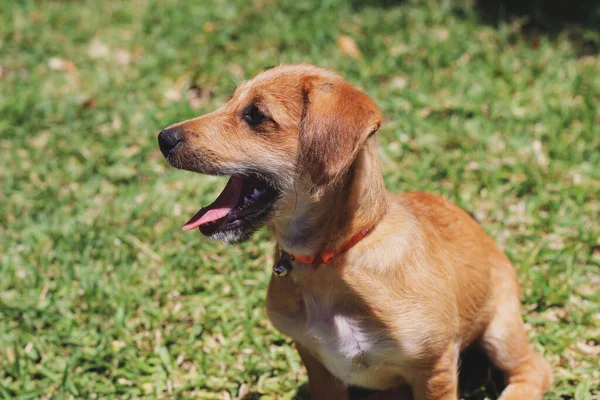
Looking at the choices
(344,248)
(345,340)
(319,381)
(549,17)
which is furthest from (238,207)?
(549,17)

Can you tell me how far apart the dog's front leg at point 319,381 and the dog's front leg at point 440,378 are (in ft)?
1.90

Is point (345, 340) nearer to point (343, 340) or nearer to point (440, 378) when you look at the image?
point (343, 340)

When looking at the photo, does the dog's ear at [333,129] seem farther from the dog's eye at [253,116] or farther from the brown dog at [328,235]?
the dog's eye at [253,116]

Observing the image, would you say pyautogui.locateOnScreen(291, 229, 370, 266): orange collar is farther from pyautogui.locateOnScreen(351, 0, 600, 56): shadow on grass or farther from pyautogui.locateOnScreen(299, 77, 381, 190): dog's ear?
pyautogui.locateOnScreen(351, 0, 600, 56): shadow on grass

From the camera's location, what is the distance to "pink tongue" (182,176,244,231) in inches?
131

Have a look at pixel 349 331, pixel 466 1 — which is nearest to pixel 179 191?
pixel 349 331

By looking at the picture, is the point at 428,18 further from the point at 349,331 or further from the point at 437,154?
the point at 349,331

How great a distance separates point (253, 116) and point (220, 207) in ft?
1.54

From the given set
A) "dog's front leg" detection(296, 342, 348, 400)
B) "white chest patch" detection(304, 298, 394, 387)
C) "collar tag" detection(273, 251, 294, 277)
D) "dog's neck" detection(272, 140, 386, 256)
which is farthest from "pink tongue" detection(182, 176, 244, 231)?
"dog's front leg" detection(296, 342, 348, 400)

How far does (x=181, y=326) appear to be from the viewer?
178 inches

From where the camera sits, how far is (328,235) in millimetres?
3225

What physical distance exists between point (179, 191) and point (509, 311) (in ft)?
9.26

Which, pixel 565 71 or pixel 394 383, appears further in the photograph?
pixel 565 71

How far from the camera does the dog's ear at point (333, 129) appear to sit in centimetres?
288
